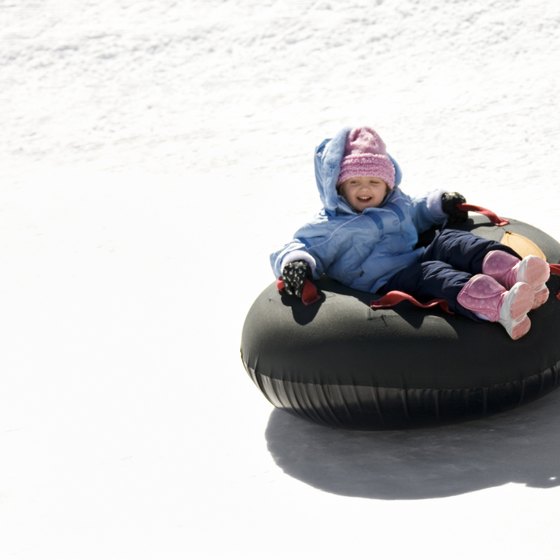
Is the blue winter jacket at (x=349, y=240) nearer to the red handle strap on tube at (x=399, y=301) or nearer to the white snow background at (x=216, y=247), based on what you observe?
the red handle strap on tube at (x=399, y=301)

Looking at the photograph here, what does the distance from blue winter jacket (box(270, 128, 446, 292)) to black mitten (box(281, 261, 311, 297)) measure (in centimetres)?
14

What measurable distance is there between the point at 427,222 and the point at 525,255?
1.94 ft

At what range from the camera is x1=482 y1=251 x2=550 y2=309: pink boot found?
4.49 meters

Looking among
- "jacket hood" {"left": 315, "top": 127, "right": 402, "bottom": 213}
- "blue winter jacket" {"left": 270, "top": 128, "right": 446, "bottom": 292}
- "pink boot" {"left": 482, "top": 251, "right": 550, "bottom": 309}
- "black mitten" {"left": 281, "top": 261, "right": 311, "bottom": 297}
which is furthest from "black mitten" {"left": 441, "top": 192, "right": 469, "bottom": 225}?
"black mitten" {"left": 281, "top": 261, "right": 311, "bottom": 297}

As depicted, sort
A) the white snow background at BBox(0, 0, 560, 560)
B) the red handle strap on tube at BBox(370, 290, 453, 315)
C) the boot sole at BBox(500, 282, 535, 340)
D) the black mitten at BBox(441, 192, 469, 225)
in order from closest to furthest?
the white snow background at BBox(0, 0, 560, 560), the boot sole at BBox(500, 282, 535, 340), the red handle strap on tube at BBox(370, 290, 453, 315), the black mitten at BBox(441, 192, 469, 225)

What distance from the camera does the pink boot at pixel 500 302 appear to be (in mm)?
4438

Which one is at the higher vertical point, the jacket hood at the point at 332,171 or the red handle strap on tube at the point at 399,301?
the jacket hood at the point at 332,171

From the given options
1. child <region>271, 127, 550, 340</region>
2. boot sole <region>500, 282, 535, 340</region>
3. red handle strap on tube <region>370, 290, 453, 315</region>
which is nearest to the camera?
boot sole <region>500, 282, 535, 340</region>

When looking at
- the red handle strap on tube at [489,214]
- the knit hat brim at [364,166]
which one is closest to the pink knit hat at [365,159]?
the knit hat brim at [364,166]

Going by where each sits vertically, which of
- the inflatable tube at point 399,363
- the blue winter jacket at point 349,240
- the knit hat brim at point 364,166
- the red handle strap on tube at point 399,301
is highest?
the knit hat brim at point 364,166

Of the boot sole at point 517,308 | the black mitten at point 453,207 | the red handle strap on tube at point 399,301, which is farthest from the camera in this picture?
the black mitten at point 453,207

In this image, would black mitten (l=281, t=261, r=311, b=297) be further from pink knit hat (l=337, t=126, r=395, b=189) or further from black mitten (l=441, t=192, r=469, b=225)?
black mitten (l=441, t=192, r=469, b=225)

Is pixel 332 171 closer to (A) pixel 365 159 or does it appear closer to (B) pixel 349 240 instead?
(A) pixel 365 159

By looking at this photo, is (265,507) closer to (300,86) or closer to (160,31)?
(300,86)
